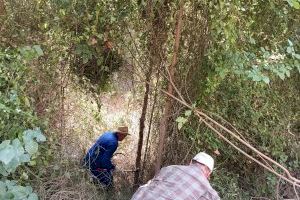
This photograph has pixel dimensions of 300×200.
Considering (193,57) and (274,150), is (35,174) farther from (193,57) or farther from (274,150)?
(274,150)

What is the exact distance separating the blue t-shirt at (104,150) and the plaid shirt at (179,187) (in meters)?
1.76

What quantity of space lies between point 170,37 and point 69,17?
1.10 metres

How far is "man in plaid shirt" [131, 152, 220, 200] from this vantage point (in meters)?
3.67

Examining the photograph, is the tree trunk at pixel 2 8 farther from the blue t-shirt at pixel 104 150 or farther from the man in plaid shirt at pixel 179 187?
the man in plaid shirt at pixel 179 187

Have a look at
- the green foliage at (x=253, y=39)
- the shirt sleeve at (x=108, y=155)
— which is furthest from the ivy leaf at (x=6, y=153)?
the shirt sleeve at (x=108, y=155)

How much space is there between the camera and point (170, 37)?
506cm

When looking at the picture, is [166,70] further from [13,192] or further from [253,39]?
[13,192]

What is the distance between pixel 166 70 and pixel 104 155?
1.44 meters

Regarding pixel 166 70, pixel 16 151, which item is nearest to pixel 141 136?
pixel 166 70

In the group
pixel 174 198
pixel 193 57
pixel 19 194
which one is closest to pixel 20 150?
pixel 19 194

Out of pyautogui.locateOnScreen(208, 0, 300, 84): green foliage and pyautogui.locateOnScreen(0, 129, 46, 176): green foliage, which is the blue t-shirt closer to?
pyautogui.locateOnScreen(208, 0, 300, 84): green foliage

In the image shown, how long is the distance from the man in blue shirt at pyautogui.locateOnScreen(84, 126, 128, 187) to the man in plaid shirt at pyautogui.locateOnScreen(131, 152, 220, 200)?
1.69 metres

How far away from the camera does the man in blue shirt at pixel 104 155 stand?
5488mm

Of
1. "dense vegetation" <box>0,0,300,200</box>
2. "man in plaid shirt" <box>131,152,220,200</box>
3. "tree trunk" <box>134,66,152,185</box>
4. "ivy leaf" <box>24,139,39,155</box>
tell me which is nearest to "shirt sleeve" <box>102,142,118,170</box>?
"tree trunk" <box>134,66,152,185</box>
